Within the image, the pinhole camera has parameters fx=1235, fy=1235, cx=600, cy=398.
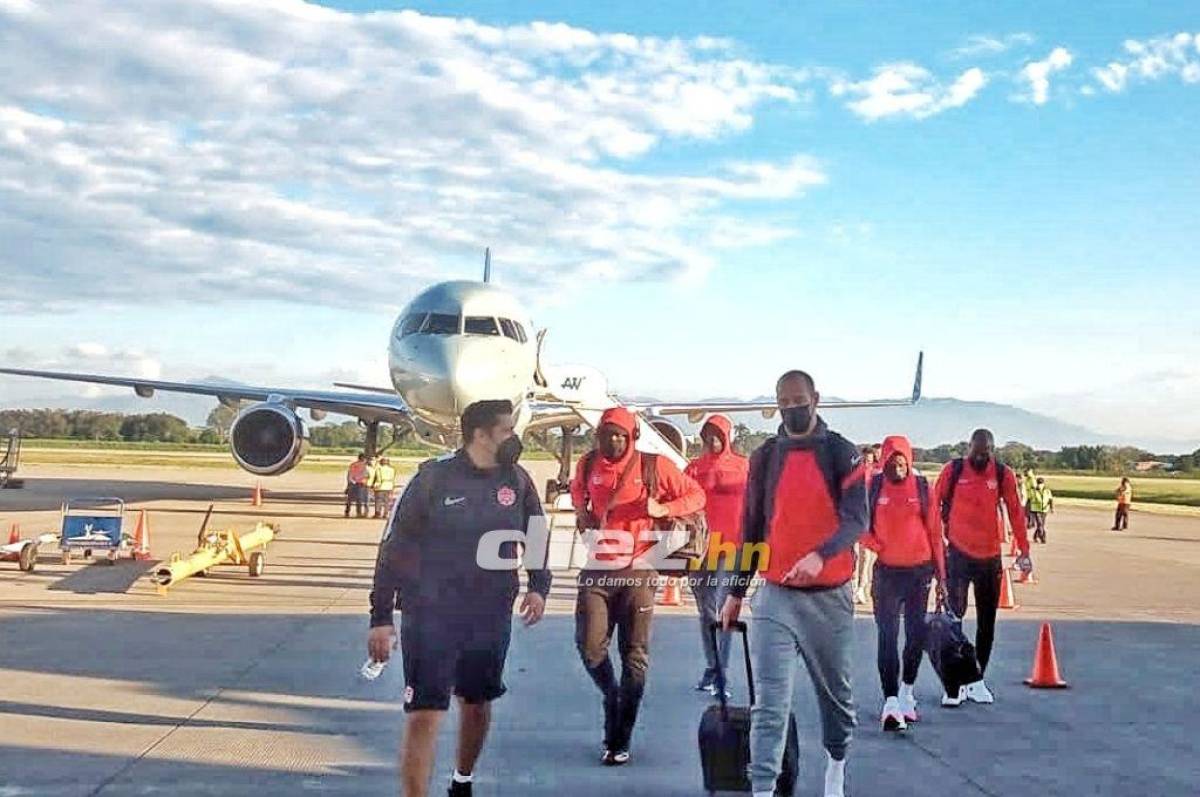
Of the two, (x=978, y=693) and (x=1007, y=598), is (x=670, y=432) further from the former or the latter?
(x=978, y=693)

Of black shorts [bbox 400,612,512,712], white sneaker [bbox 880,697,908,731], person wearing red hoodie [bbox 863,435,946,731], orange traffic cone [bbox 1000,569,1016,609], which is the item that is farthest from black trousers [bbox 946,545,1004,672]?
orange traffic cone [bbox 1000,569,1016,609]

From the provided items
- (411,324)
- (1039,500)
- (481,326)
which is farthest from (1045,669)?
(1039,500)

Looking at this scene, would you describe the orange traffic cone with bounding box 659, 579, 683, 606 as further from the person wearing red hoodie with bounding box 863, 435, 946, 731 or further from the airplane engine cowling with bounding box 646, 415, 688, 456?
the airplane engine cowling with bounding box 646, 415, 688, 456

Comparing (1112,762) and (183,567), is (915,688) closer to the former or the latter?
(1112,762)

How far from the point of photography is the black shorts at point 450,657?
494 cm

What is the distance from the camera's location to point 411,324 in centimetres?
1839

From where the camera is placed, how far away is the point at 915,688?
28.6 feet

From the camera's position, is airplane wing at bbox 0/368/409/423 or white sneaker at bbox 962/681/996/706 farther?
airplane wing at bbox 0/368/409/423

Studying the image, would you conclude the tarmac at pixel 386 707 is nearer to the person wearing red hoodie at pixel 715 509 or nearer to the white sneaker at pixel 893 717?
the white sneaker at pixel 893 717

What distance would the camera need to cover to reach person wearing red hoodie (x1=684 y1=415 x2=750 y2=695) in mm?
7902

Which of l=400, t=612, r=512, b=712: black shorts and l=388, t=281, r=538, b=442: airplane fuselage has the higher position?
l=388, t=281, r=538, b=442: airplane fuselage

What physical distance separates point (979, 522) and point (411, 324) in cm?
1143

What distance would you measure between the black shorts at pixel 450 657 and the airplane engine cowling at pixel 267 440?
17.9 meters

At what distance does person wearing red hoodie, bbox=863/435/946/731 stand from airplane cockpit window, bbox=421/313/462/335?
11.2 metres
